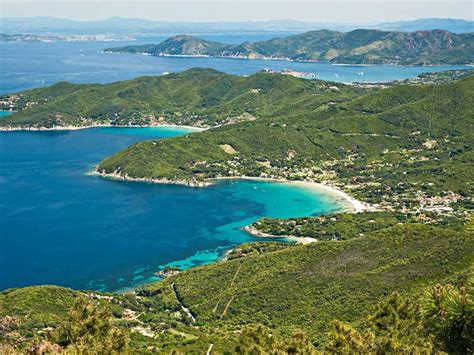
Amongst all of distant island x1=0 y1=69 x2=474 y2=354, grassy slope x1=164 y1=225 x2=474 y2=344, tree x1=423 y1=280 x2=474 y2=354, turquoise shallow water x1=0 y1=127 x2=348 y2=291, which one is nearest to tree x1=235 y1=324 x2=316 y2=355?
distant island x1=0 y1=69 x2=474 y2=354

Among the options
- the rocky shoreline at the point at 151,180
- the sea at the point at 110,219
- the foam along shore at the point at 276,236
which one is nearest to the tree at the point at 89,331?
the sea at the point at 110,219

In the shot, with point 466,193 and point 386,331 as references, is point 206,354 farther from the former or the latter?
point 466,193

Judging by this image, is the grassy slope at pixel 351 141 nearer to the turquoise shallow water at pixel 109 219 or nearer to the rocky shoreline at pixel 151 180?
the rocky shoreline at pixel 151 180

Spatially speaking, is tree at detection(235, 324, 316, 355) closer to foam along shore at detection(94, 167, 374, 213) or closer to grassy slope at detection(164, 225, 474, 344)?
grassy slope at detection(164, 225, 474, 344)

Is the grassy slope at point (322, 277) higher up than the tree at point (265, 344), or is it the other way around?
the tree at point (265, 344)

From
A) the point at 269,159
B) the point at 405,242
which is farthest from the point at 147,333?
the point at 269,159

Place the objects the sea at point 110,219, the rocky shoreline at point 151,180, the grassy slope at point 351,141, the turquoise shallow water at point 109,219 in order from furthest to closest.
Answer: the grassy slope at point 351,141 < the rocky shoreline at point 151,180 < the turquoise shallow water at point 109,219 < the sea at point 110,219

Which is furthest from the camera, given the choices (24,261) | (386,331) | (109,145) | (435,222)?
(109,145)

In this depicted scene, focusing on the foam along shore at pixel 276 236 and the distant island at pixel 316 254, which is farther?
the foam along shore at pixel 276 236
